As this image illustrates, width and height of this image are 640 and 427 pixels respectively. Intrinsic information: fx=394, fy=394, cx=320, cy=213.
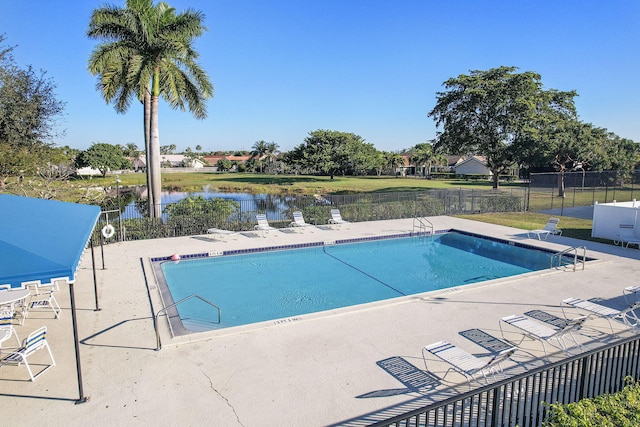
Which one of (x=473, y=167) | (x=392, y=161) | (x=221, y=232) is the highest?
(x=392, y=161)

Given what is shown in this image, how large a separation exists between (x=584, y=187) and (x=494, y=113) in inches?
346

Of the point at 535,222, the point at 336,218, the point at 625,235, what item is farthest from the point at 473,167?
the point at 336,218

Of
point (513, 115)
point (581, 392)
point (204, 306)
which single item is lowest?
point (204, 306)

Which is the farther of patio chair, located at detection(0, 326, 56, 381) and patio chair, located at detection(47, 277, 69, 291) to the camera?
patio chair, located at detection(0, 326, 56, 381)

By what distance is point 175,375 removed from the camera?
5453mm

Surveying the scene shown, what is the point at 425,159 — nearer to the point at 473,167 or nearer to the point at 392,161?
the point at 392,161

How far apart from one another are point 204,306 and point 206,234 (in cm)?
695

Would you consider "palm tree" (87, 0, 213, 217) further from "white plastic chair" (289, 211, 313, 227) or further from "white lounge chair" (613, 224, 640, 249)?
"white lounge chair" (613, 224, 640, 249)

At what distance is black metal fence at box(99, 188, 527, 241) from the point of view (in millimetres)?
15242

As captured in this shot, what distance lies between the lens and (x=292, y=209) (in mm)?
18422

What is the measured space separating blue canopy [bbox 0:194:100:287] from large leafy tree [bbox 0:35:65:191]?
42.3 feet

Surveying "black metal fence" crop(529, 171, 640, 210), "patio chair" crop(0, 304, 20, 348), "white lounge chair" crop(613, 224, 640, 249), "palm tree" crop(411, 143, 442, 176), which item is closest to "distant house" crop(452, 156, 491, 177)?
"palm tree" crop(411, 143, 442, 176)

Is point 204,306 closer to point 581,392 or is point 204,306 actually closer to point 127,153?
point 581,392

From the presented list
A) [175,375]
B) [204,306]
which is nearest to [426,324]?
[175,375]
